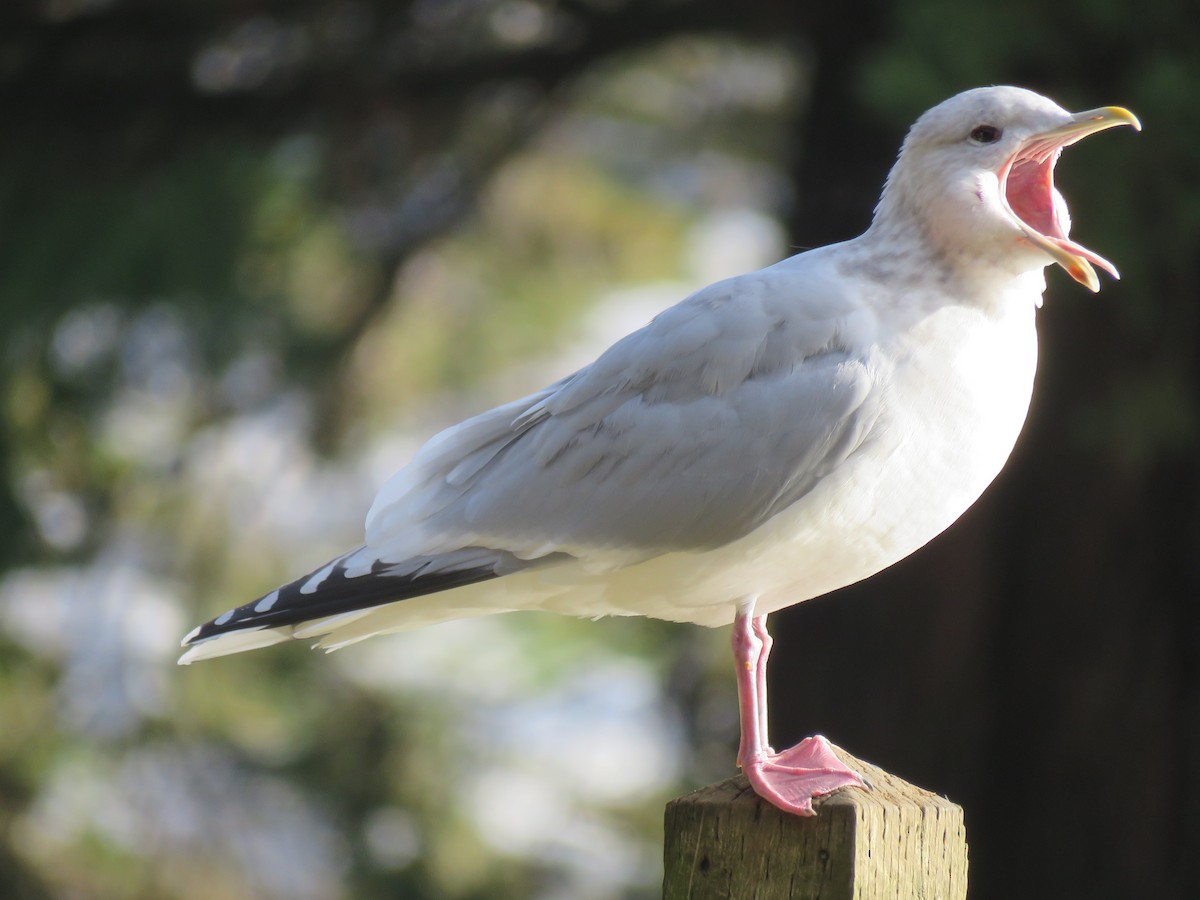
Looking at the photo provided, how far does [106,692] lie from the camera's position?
5.28m

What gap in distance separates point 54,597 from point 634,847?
266cm

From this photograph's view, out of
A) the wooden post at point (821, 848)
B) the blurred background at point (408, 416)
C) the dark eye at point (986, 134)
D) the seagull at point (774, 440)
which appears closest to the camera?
the wooden post at point (821, 848)

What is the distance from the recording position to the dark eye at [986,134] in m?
2.09

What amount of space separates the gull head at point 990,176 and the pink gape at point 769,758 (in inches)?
23.6

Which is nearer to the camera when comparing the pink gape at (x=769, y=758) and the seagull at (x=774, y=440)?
the pink gape at (x=769, y=758)

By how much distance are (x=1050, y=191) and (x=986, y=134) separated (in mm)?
151

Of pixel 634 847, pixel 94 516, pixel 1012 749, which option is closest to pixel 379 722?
pixel 634 847

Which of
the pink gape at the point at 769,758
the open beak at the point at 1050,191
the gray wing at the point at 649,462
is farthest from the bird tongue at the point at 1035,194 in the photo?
the pink gape at the point at 769,758

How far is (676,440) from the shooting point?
6.89 ft

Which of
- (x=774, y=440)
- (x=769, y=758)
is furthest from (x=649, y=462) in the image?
(x=769, y=758)

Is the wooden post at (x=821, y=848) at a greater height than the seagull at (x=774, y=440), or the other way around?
the seagull at (x=774, y=440)

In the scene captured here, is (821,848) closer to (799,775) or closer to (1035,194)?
(799,775)

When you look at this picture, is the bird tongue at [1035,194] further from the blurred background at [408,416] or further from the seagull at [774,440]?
the blurred background at [408,416]

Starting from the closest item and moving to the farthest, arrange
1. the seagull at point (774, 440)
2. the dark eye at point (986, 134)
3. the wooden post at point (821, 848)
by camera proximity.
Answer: the wooden post at point (821, 848) → the seagull at point (774, 440) → the dark eye at point (986, 134)
